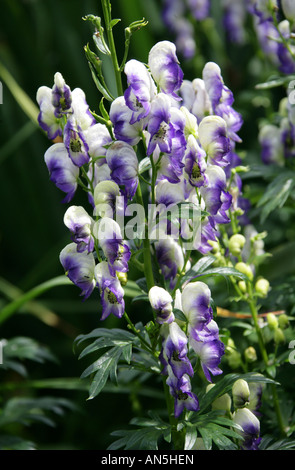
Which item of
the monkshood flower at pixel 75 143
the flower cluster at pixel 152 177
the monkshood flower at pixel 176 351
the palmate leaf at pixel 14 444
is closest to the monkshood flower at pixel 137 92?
the flower cluster at pixel 152 177

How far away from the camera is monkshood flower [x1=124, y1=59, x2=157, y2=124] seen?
40.4 inches

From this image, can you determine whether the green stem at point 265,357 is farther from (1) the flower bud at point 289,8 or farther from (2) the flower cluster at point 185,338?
(1) the flower bud at point 289,8

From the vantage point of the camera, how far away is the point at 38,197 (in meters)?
2.91

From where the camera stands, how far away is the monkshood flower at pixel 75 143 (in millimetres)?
1081

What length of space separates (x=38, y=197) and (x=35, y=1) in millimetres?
1263

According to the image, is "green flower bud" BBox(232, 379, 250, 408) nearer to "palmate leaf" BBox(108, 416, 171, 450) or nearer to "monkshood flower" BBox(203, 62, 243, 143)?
Answer: "palmate leaf" BBox(108, 416, 171, 450)

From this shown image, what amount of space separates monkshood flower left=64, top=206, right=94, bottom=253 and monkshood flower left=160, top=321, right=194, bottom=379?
208 mm

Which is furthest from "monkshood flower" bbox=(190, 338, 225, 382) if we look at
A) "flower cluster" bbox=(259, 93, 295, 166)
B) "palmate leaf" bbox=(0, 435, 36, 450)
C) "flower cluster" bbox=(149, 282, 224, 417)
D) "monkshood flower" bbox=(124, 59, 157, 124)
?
"flower cluster" bbox=(259, 93, 295, 166)

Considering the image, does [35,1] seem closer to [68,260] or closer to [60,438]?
[60,438]

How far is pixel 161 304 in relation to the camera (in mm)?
1062

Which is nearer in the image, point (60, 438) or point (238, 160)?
point (238, 160)

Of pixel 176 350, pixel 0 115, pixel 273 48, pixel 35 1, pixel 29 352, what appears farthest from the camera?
pixel 35 1

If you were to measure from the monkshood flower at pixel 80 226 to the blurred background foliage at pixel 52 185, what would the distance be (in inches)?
45.1
